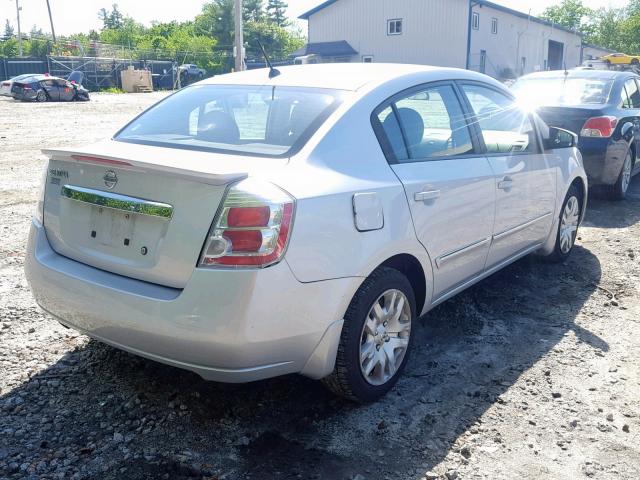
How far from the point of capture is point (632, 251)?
20.6 ft

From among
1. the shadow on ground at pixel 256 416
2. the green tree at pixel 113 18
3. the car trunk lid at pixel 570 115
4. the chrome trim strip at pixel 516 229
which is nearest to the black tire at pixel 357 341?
the shadow on ground at pixel 256 416

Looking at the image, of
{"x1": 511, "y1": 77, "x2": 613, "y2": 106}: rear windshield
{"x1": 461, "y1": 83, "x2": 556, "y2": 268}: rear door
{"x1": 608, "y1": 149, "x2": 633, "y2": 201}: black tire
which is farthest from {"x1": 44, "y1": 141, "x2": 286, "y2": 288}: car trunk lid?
{"x1": 608, "y1": 149, "x2": 633, "y2": 201}: black tire

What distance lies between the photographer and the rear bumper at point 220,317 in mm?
2748

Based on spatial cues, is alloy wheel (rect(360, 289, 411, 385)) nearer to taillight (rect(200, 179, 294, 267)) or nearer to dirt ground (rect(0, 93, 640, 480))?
dirt ground (rect(0, 93, 640, 480))

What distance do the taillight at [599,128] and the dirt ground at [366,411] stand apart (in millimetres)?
3592

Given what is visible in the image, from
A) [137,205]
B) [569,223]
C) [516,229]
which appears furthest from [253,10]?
[137,205]

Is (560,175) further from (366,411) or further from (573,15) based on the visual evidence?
(573,15)

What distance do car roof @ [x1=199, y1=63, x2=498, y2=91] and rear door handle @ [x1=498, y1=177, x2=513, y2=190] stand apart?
71 cm

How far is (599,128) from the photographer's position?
309 inches

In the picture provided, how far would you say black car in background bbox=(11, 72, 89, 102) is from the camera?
3094cm

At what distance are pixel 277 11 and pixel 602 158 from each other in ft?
356

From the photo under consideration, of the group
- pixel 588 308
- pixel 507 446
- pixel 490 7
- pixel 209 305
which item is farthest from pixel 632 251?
pixel 490 7

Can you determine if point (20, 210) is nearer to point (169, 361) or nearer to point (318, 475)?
point (169, 361)

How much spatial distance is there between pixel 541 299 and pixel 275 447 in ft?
9.04
